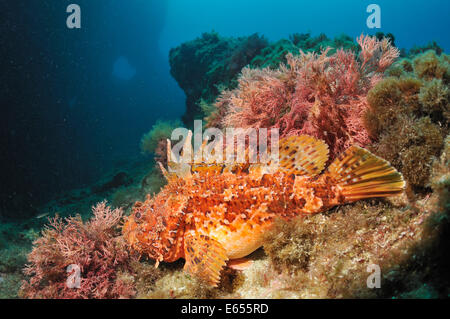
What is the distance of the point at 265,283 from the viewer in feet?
8.69

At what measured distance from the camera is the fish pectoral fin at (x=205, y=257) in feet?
8.69

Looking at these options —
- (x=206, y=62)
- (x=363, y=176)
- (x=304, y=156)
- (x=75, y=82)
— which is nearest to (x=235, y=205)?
(x=304, y=156)

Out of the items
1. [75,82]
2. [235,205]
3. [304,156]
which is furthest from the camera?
[75,82]

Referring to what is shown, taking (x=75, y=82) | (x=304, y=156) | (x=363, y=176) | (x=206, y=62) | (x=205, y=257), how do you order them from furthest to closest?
1. (x=75, y=82)
2. (x=206, y=62)
3. (x=304, y=156)
4. (x=205, y=257)
5. (x=363, y=176)

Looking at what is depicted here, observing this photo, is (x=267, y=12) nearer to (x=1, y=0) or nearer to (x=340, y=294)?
(x=1, y=0)

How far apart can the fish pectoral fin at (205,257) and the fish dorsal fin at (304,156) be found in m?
1.36

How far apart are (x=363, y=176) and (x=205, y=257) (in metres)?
2.02

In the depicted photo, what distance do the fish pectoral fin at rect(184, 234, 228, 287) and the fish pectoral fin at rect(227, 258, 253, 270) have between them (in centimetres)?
24

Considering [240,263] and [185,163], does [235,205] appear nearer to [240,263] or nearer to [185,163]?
[240,263]

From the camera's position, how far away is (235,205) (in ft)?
9.70

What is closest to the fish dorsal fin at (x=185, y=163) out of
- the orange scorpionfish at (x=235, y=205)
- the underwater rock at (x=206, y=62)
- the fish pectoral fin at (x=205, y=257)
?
the orange scorpionfish at (x=235, y=205)

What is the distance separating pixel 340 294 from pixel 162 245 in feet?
6.86

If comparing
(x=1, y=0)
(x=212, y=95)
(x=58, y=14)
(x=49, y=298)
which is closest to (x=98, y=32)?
(x=58, y=14)

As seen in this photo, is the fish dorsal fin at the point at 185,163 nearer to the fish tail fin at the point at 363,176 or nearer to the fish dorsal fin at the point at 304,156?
the fish dorsal fin at the point at 304,156
